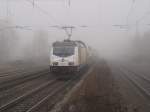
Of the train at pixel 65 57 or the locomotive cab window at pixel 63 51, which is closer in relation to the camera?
the train at pixel 65 57

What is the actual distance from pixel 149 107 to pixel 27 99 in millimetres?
5974

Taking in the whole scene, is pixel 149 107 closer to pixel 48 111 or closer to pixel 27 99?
pixel 48 111

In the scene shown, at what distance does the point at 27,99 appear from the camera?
14.1m

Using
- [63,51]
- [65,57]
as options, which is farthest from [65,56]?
[63,51]

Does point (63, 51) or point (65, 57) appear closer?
point (65, 57)

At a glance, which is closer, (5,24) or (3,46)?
(3,46)

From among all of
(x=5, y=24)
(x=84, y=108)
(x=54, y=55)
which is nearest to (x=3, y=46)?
(x=5, y=24)

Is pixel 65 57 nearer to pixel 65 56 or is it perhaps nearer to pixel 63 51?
pixel 65 56

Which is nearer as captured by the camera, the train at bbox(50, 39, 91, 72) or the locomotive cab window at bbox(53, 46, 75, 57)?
the train at bbox(50, 39, 91, 72)

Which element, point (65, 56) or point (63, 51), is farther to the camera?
point (63, 51)

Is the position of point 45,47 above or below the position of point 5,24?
below

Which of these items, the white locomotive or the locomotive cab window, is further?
the locomotive cab window

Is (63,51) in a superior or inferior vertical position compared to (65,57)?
superior

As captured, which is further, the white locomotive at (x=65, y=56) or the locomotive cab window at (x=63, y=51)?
the locomotive cab window at (x=63, y=51)
